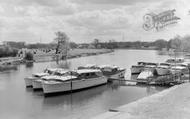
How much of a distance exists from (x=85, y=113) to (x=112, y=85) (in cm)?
1433

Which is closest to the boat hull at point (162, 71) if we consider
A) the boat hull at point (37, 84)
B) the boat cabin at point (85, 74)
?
the boat cabin at point (85, 74)

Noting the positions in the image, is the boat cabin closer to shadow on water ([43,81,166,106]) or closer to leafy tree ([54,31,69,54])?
shadow on water ([43,81,166,106])

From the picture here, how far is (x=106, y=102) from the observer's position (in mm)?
26109

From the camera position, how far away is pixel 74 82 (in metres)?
30.7

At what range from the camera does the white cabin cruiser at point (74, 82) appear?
28.9 metres

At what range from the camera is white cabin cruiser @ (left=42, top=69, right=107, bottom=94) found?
2893 centimetres

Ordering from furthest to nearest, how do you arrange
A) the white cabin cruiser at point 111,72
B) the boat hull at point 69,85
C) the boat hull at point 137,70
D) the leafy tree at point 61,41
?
the leafy tree at point 61,41, the boat hull at point 137,70, the white cabin cruiser at point 111,72, the boat hull at point 69,85

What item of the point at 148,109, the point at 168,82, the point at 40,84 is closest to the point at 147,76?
the point at 168,82

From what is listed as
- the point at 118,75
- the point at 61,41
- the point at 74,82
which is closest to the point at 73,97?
the point at 74,82

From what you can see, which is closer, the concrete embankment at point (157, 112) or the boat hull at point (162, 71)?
the concrete embankment at point (157, 112)

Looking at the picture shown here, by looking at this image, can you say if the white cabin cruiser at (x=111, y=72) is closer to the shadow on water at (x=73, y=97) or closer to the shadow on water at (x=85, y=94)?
the shadow on water at (x=85, y=94)

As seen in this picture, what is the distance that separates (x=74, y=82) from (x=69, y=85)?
794 mm

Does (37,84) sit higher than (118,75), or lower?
lower

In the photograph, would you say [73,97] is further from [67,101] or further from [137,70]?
[137,70]
